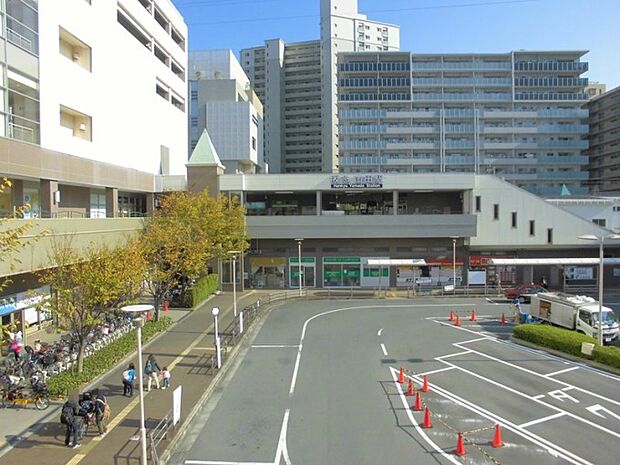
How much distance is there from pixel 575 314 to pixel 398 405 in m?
14.8

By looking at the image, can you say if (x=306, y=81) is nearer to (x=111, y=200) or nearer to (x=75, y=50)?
(x=111, y=200)

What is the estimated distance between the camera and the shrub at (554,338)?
898 inches

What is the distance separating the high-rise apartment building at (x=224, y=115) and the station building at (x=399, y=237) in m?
33.7

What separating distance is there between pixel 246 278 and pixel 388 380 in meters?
27.3

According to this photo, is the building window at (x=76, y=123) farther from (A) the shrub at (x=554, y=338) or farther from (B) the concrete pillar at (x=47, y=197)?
(A) the shrub at (x=554, y=338)

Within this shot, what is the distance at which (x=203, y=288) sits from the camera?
3688 centimetres

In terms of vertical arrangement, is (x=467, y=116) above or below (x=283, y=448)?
above

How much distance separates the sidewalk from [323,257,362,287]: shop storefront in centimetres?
2208

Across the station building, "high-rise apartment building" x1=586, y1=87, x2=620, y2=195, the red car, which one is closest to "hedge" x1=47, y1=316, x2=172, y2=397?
the station building

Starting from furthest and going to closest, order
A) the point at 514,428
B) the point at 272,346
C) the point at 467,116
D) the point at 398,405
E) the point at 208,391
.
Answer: the point at 467,116 < the point at 272,346 < the point at 208,391 < the point at 398,405 < the point at 514,428

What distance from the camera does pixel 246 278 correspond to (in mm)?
45125

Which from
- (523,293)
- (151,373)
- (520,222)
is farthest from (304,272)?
(151,373)

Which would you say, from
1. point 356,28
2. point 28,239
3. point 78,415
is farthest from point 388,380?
point 356,28

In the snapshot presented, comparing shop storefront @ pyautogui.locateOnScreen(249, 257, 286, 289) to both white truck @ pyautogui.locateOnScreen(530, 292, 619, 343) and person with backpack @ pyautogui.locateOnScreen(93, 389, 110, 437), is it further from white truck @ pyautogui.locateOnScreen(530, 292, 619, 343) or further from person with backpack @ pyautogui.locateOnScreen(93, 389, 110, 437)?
person with backpack @ pyautogui.locateOnScreen(93, 389, 110, 437)
